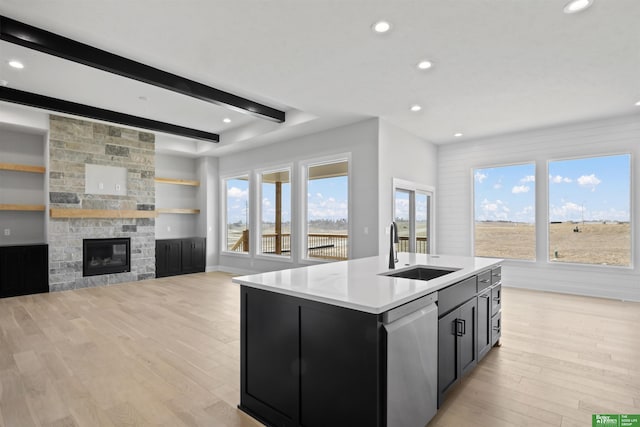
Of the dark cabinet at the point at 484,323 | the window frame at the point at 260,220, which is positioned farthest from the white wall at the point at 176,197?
the dark cabinet at the point at 484,323

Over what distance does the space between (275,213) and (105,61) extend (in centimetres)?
443

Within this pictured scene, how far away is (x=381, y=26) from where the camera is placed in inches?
115

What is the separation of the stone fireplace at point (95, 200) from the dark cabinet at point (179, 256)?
22 cm

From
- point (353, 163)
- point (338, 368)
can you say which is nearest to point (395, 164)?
point (353, 163)

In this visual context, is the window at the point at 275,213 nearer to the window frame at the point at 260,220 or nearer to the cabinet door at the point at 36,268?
the window frame at the point at 260,220

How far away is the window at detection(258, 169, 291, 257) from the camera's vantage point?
7.18 meters

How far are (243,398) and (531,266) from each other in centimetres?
594

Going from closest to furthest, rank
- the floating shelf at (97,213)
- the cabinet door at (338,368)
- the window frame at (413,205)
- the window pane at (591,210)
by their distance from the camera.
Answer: the cabinet door at (338,368)
the window pane at (591,210)
the window frame at (413,205)
the floating shelf at (97,213)

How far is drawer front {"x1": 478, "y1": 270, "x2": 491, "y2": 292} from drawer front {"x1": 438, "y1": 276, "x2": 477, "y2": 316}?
0.14m

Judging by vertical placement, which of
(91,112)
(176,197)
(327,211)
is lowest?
(327,211)

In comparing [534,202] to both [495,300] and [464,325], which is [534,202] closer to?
[495,300]

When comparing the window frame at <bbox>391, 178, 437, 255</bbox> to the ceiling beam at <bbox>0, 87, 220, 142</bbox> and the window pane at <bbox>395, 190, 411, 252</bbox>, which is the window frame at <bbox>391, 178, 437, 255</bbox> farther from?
the ceiling beam at <bbox>0, 87, 220, 142</bbox>

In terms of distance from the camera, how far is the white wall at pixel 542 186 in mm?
5340

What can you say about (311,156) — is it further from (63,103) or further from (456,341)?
(456,341)
